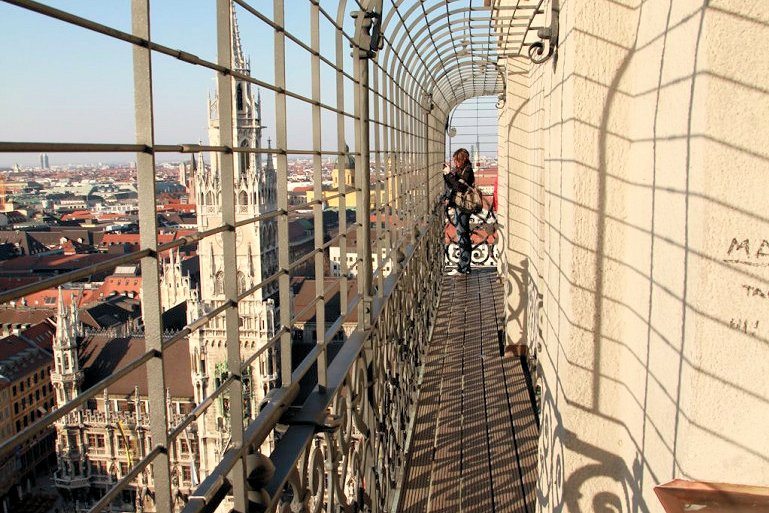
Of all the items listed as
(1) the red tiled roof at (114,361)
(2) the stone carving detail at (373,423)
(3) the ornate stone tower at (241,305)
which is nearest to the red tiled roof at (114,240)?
(2) the stone carving detail at (373,423)

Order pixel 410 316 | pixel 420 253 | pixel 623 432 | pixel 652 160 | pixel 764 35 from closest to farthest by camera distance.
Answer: pixel 764 35
pixel 652 160
pixel 623 432
pixel 410 316
pixel 420 253

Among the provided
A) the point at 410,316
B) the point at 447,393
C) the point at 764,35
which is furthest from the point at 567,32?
the point at 447,393

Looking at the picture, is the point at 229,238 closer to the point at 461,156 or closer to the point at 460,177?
the point at 461,156

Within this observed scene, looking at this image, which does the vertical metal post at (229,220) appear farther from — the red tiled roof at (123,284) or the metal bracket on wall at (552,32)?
the red tiled roof at (123,284)

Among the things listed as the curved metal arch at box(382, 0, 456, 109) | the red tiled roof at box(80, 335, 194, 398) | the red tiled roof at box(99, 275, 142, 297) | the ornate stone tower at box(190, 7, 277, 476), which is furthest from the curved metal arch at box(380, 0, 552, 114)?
the red tiled roof at box(80, 335, 194, 398)

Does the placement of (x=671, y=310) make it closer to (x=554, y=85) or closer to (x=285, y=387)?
(x=285, y=387)

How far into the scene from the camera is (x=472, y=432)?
4.54 m

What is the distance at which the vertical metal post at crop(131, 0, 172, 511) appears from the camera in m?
1.12

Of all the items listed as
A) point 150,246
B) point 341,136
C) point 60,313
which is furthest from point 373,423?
point 60,313

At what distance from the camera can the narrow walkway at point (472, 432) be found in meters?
3.80

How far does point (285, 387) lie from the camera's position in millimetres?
2074

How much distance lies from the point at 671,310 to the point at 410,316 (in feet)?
10.7

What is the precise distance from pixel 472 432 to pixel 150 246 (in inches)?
144

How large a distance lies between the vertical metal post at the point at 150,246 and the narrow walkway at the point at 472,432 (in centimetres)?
265
